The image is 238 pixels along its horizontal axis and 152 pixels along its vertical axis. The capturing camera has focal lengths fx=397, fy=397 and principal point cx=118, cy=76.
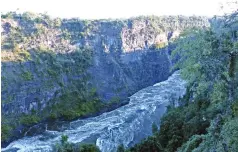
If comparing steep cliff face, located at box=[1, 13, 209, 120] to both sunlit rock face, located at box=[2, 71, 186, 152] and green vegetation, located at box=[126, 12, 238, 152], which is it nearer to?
sunlit rock face, located at box=[2, 71, 186, 152]

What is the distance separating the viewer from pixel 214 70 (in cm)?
803

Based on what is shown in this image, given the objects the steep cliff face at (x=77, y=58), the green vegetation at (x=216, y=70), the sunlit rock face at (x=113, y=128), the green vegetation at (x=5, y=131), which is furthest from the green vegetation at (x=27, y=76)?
the green vegetation at (x=216, y=70)

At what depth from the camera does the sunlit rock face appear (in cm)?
4125

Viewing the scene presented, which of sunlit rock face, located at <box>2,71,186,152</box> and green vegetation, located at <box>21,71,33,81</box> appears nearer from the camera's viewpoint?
sunlit rock face, located at <box>2,71,186,152</box>

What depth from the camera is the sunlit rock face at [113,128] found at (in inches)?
1624

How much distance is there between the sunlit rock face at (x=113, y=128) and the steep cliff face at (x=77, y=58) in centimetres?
592

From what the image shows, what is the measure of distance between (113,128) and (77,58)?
22.3 metres

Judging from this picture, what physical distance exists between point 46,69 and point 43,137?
14.9m

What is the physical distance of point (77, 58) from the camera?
64.8 metres

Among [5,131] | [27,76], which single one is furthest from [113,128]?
[27,76]

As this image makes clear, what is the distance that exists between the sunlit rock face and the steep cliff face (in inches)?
233

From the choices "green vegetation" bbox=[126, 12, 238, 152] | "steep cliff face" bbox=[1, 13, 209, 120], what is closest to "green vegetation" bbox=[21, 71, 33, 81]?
"steep cliff face" bbox=[1, 13, 209, 120]

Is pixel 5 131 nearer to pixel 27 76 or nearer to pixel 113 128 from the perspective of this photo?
pixel 27 76

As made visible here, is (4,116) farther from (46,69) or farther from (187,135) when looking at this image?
(187,135)
